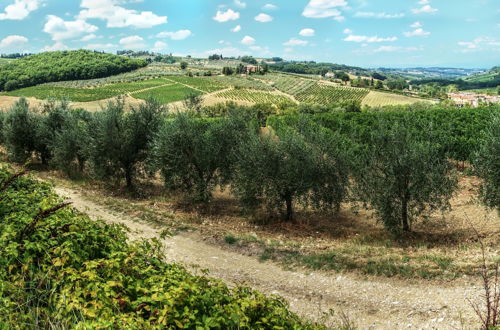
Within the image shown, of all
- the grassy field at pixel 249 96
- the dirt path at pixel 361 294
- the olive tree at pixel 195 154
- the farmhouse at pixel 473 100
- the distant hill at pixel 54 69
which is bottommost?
the dirt path at pixel 361 294

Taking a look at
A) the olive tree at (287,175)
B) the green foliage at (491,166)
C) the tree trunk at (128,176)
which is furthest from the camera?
the tree trunk at (128,176)

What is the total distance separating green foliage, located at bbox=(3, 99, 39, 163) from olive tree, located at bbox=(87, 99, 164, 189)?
437 inches

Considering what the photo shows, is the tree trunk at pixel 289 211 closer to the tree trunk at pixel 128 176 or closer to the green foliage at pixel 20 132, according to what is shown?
the tree trunk at pixel 128 176

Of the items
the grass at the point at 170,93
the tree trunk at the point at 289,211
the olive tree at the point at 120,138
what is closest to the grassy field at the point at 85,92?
the grass at the point at 170,93

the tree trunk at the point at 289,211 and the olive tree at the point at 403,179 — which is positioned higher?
the olive tree at the point at 403,179

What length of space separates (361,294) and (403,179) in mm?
8541

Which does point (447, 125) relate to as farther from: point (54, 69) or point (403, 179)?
point (54, 69)

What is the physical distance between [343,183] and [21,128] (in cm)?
A: 3046

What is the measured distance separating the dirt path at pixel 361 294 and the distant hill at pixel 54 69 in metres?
161

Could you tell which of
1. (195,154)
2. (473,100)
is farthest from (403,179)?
(473,100)

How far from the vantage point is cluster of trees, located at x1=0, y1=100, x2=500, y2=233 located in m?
18.0

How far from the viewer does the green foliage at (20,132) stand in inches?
1277

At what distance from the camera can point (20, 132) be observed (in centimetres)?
3259

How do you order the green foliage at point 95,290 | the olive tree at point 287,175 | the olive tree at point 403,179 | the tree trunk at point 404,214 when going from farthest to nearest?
the olive tree at point 287,175
the tree trunk at point 404,214
the olive tree at point 403,179
the green foliage at point 95,290
